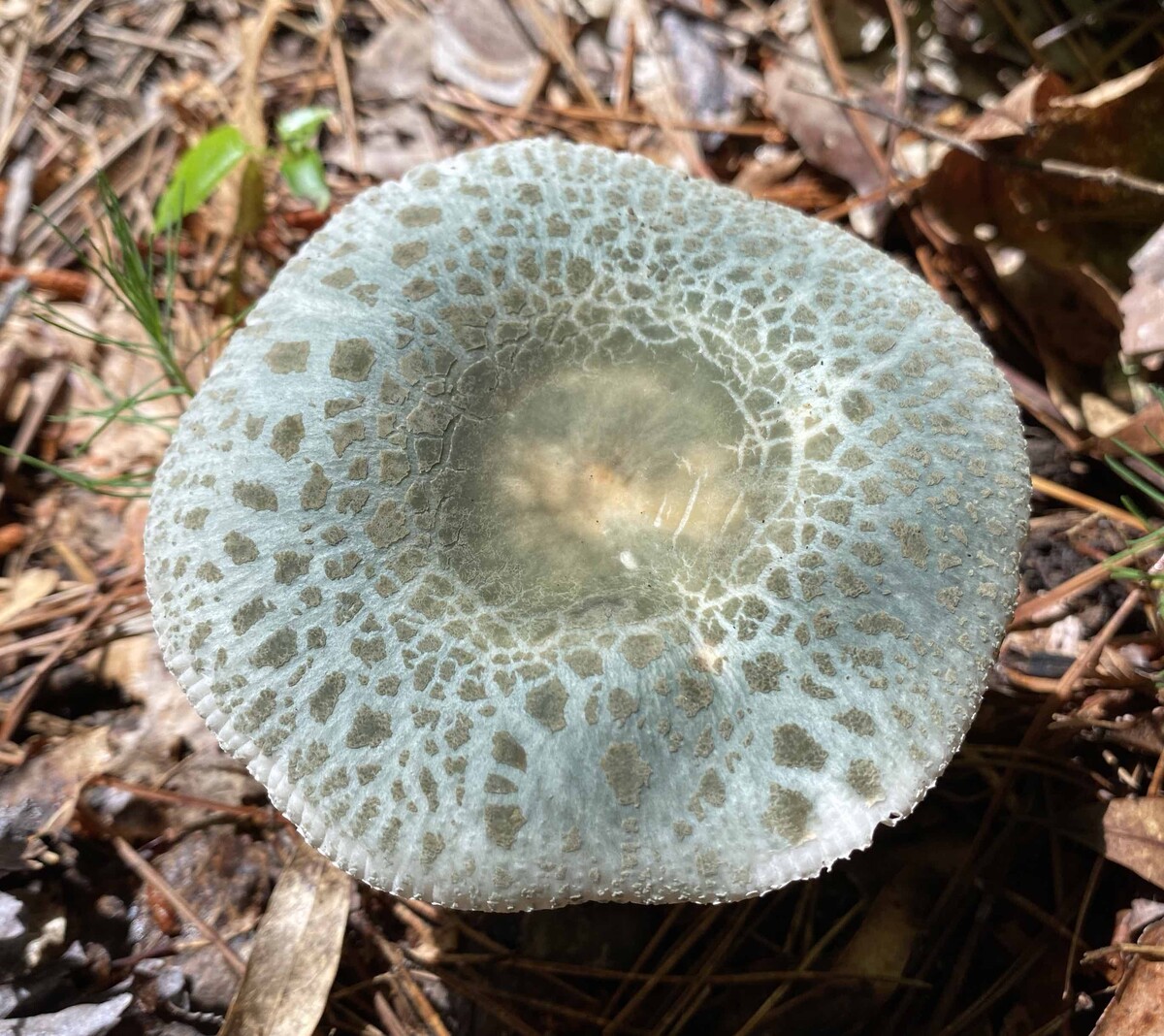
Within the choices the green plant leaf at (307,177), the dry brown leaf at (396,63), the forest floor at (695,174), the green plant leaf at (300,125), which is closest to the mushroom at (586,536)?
the forest floor at (695,174)

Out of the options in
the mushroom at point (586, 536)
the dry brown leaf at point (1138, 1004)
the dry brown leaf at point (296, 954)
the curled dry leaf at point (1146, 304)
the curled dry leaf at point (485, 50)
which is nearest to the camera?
the mushroom at point (586, 536)

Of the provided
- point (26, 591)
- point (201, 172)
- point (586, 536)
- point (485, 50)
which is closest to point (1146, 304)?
point (586, 536)

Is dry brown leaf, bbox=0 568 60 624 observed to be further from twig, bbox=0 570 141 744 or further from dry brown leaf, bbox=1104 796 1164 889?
dry brown leaf, bbox=1104 796 1164 889

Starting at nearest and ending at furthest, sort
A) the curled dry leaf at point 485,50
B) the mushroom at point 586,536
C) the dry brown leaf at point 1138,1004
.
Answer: the mushroom at point 586,536 < the dry brown leaf at point 1138,1004 < the curled dry leaf at point 485,50

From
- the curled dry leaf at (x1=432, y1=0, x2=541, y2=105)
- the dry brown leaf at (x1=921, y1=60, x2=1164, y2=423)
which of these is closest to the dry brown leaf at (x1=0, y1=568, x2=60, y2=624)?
the curled dry leaf at (x1=432, y1=0, x2=541, y2=105)

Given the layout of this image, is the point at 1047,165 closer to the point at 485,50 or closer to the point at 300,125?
the point at 485,50

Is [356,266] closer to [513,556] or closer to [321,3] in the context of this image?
[513,556]

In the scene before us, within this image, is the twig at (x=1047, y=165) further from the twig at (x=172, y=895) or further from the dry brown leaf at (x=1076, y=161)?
the twig at (x=172, y=895)
